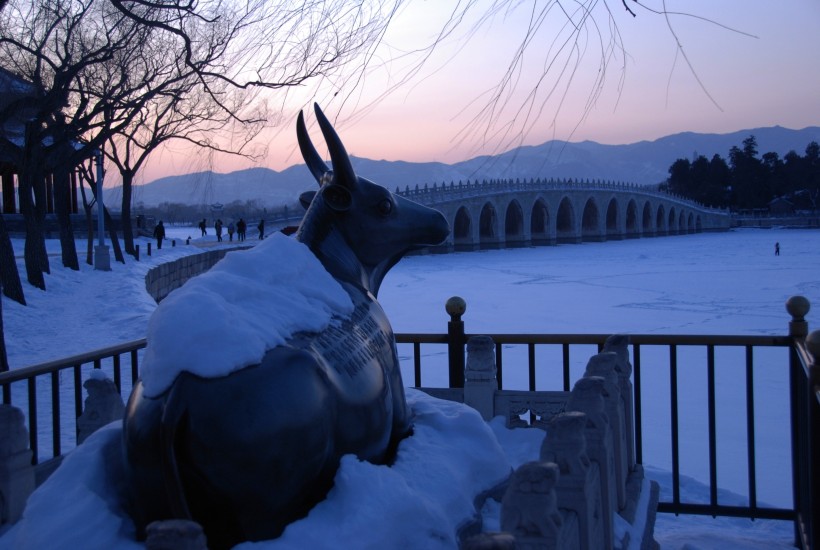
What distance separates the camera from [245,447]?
219 centimetres

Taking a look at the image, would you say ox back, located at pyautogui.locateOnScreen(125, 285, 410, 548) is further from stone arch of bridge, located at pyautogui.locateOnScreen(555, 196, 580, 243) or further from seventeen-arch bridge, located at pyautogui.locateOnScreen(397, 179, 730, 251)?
stone arch of bridge, located at pyautogui.locateOnScreen(555, 196, 580, 243)

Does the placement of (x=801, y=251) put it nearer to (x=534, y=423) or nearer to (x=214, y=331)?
(x=534, y=423)

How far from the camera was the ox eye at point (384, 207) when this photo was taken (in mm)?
3543

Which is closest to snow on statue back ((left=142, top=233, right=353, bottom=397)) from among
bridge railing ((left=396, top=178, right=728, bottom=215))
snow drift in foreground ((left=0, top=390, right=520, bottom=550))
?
snow drift in foreground ((left=0, top=390, right=520, bottom=550))

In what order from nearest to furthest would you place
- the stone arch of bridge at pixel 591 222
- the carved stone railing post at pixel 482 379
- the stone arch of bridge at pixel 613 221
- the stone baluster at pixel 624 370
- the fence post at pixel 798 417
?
the stone baluster at pixel 624 370 < the fence post at pixel 798 417 < the carved stone railing post at pixel 482 379 < the stone arch of bridge at pixel 591 222 < the stone arch of bridge at pixel 613 221

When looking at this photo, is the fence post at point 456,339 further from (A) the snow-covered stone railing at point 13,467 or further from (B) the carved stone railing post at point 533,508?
(B) the carved stone railing post at point 533,508

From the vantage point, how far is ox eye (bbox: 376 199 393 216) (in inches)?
139

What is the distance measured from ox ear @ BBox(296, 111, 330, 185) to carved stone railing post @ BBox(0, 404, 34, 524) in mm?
1782

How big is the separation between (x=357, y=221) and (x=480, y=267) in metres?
33.0

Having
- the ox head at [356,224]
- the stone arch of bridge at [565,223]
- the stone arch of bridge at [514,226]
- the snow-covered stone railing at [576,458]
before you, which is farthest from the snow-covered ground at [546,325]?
the stone arch of bridge at [565,223]

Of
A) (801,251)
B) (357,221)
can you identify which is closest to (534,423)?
(357,221)

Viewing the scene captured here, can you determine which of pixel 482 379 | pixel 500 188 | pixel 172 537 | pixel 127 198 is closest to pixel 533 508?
pixel 172 537

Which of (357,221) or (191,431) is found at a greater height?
(357,221)

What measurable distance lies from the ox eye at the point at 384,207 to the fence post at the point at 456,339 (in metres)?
1.93
